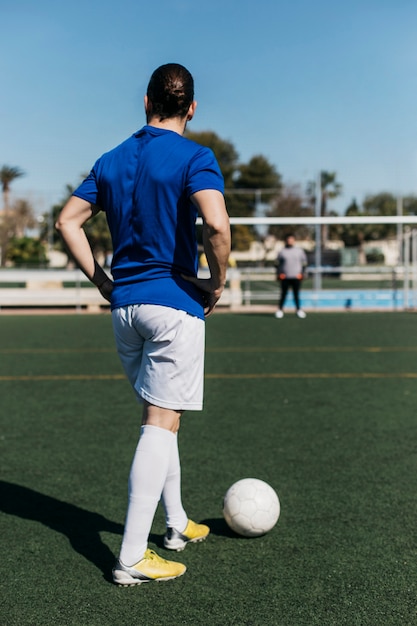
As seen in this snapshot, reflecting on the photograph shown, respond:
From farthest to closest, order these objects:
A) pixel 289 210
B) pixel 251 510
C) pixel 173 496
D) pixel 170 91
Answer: pixel 289 210 < pixel 251 510 < pixel 173 496 < pixel 170 91

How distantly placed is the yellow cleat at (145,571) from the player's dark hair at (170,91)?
180 cm

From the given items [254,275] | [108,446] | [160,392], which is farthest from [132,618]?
[254,275]

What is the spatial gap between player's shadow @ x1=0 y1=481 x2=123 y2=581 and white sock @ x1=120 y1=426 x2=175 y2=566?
0.69ft

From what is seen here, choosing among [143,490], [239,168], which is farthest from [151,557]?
[239,168]

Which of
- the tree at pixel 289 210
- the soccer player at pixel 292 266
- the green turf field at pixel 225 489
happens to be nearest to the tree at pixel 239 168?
the tree at pixel 289 210

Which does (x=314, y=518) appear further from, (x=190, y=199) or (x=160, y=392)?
(x=190, y=199)

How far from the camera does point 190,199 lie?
287 cm

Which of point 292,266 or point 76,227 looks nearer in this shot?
point 76,227

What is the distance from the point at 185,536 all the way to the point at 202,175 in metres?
1.70

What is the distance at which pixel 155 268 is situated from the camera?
3.02 metres

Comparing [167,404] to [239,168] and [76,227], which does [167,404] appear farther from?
[239,168]

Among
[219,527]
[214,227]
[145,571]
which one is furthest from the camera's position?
[219,527]

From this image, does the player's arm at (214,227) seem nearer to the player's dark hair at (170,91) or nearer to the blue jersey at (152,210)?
the blue jersey at (152,210)

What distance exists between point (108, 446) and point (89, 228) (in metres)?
48.1
